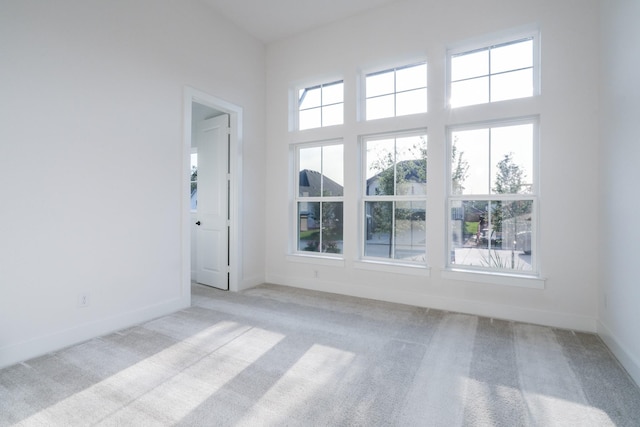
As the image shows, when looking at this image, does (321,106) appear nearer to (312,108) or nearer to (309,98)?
(312,108)

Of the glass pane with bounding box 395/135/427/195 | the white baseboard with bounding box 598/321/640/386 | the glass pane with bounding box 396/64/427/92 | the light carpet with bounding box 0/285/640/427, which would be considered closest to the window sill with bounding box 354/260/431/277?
the light carpet with bounding box 0/285/640/427

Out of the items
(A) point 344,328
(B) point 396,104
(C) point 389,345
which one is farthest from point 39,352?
(B) point 396,104

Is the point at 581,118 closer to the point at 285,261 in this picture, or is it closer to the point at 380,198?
the point at 380,198

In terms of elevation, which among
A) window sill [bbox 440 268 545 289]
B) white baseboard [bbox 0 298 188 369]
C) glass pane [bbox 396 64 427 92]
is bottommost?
white baseboard [bbox 0 298 188 369]

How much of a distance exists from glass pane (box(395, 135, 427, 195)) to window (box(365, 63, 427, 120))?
1.15 feet

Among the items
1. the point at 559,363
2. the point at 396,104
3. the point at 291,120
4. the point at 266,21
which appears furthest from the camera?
the point at 291,120

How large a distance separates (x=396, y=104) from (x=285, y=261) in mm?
2606

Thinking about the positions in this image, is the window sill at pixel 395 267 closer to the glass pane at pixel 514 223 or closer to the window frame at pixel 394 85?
the glass pane at pixel 514 223

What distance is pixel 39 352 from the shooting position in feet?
8.19

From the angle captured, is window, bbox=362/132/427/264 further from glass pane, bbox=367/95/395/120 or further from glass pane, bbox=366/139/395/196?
glass pane, bbox=367/95/395/120

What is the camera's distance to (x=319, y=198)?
458 centimetres

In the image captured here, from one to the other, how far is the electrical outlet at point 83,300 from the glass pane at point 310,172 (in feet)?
9.20

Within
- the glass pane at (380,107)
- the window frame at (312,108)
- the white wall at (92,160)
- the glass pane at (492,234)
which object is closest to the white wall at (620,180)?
the glass pane at (492,234)

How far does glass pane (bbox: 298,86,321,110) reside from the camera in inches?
182
